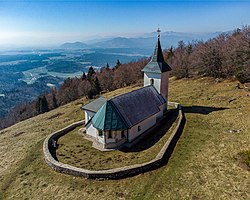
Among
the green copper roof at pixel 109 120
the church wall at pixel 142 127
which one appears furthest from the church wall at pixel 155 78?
the green copper roof at pixel 109 120

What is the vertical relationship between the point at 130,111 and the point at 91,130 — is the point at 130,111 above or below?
above

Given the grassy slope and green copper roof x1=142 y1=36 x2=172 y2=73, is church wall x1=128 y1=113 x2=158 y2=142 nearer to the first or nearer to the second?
the grassy slope

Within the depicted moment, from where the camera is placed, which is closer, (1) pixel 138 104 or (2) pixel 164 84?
(1) pixel 138 104

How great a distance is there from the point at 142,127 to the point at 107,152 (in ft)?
18.8

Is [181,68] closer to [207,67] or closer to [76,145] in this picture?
[207,67]

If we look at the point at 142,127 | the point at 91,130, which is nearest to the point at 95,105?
the point at 91,130

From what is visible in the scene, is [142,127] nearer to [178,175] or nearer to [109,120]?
[109,120]

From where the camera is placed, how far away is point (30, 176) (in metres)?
19.1

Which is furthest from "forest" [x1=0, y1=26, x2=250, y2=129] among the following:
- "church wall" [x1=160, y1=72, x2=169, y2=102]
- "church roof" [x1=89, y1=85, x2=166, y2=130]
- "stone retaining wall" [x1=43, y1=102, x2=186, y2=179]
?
"stone retaining wall" [x1=43, y1=102, x2=186, y2=179]

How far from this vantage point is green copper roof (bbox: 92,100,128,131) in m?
21.8

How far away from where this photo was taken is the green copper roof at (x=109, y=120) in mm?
21812

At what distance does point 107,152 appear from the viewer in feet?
71.1

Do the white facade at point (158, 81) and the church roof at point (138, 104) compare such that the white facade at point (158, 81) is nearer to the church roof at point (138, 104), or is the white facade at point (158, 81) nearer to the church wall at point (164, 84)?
the church wall at point (164, 84)

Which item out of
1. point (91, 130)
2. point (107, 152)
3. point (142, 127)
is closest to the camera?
point (107, 152)
